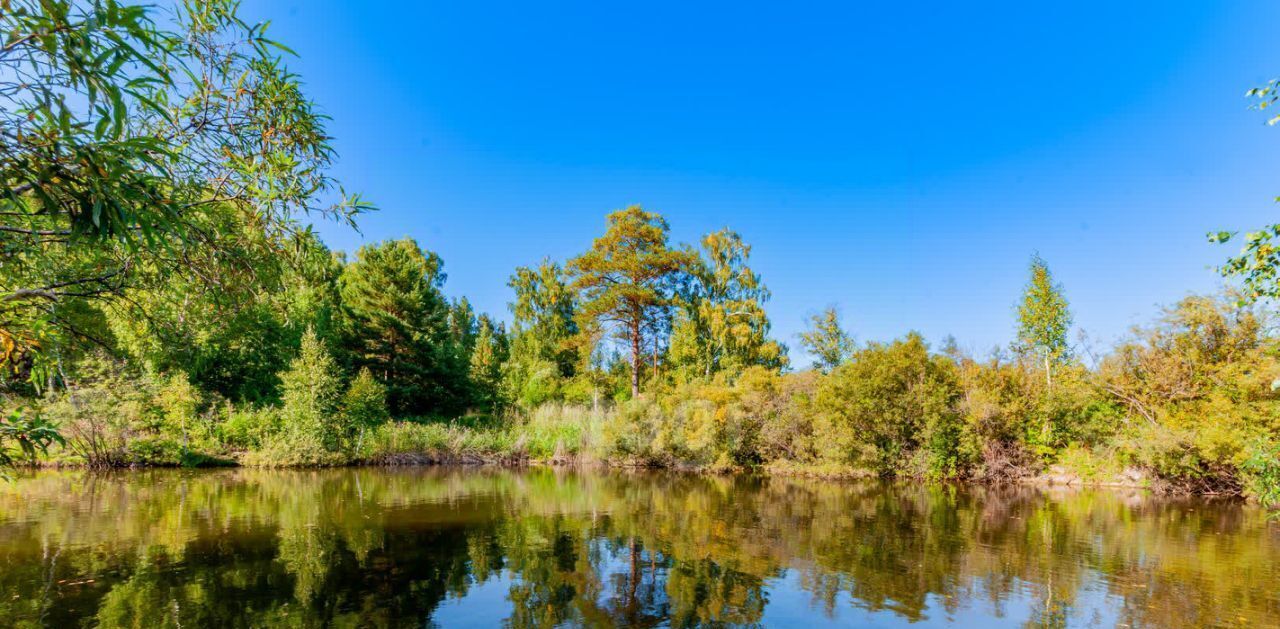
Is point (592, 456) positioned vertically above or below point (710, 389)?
below

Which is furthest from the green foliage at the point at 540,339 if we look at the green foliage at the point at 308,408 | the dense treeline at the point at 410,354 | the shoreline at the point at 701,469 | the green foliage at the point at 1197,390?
the green foliage at the point at 1197,390

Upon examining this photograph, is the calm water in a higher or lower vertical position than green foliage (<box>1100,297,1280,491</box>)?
lower

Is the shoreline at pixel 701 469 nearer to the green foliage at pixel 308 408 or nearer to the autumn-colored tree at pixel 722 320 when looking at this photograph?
the green foliage at pixel 308 408

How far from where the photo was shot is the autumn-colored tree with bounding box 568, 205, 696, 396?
3431 cm

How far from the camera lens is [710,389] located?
974 inches

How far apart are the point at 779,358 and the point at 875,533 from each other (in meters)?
24.5

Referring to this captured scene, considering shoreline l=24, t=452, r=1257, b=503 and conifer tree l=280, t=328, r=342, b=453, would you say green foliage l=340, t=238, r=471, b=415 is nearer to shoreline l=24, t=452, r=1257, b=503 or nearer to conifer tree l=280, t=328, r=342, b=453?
shoreline l=24, t=452, r=1257, b=503

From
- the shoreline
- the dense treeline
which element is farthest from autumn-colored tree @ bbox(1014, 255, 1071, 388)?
the shoreline

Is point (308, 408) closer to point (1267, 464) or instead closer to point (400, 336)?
point (400, 336)

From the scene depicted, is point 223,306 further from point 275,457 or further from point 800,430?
point 800,430

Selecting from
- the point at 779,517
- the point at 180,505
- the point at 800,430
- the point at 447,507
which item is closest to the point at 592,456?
the point at 800,430

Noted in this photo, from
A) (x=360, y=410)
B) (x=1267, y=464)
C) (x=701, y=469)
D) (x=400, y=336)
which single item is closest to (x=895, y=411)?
(x=701, y=469)

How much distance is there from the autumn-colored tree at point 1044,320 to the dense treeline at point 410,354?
106 millimetres

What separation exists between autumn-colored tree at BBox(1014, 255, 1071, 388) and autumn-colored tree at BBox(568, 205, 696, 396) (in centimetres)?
1807
